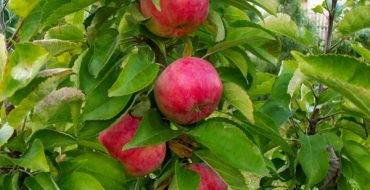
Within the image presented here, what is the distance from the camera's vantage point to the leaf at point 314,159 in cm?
149

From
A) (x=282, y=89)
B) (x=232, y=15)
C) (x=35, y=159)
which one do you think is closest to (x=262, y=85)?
(x=282, y=89)

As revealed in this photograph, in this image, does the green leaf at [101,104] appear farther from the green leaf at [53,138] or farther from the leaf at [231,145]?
the leaf at [231,145]

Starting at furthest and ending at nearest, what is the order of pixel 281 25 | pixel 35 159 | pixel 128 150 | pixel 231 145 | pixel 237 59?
pixel 281 25
pixel 237 59
pixel 128 150
pixel 231 145
pixel 35 159

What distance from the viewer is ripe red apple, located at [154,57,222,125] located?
1157mm

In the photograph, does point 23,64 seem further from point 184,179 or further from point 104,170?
point 184,179

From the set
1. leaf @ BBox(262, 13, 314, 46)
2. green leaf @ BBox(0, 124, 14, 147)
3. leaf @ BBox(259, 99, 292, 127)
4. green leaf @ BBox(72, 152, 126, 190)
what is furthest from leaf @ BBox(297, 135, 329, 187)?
green leaf @ BBox(0, 124, 14, 147)

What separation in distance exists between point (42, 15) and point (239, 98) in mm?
431

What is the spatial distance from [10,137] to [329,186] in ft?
3.14

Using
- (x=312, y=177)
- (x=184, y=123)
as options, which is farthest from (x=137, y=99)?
(x=312, y=177)

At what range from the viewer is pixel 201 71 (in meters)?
1.17

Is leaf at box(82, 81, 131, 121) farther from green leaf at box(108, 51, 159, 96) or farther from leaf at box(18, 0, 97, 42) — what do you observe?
leaf at box(18, 0, 97, 42)

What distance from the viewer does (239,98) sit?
1216mm

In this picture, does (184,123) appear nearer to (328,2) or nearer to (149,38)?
(149,38)

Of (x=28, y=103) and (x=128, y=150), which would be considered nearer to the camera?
(x=28, y=103)
